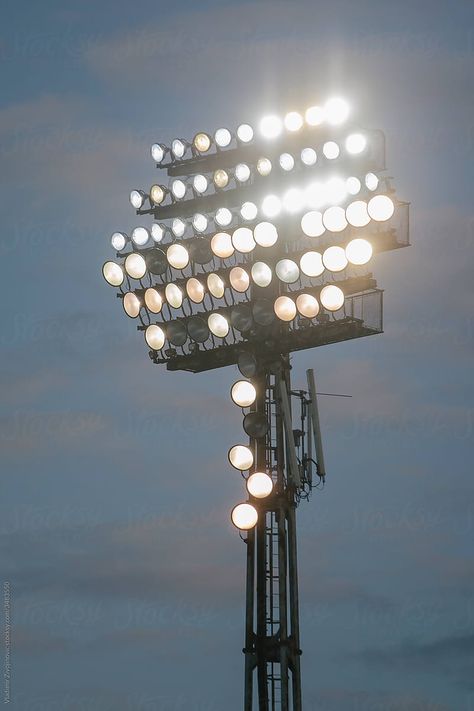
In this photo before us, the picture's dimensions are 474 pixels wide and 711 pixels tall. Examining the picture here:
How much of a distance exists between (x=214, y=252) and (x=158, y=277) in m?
1.89

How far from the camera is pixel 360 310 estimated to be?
160 ft

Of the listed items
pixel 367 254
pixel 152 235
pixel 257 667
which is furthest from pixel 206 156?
pixel 257 667

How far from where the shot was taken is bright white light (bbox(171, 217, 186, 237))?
168ft

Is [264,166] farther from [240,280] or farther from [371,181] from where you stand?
[371,181]

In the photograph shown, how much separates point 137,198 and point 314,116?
4.88 metres

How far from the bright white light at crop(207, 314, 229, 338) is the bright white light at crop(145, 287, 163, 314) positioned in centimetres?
130

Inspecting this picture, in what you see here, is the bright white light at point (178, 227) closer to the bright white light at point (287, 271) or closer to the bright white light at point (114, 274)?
the bright white light at point (114, 274)

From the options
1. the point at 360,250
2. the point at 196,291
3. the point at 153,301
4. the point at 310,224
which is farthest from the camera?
the point at 153,301

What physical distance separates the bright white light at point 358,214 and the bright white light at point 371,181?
0.37 meters

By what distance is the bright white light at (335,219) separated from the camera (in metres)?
48.2

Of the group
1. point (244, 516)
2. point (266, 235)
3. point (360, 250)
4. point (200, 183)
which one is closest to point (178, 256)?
point (200, 183)

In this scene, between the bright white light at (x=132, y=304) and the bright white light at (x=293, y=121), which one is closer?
the bright white light at (x=293, y=121)

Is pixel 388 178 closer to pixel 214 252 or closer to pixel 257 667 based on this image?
pixel 214 252

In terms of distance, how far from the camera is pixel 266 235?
49.2 metres
